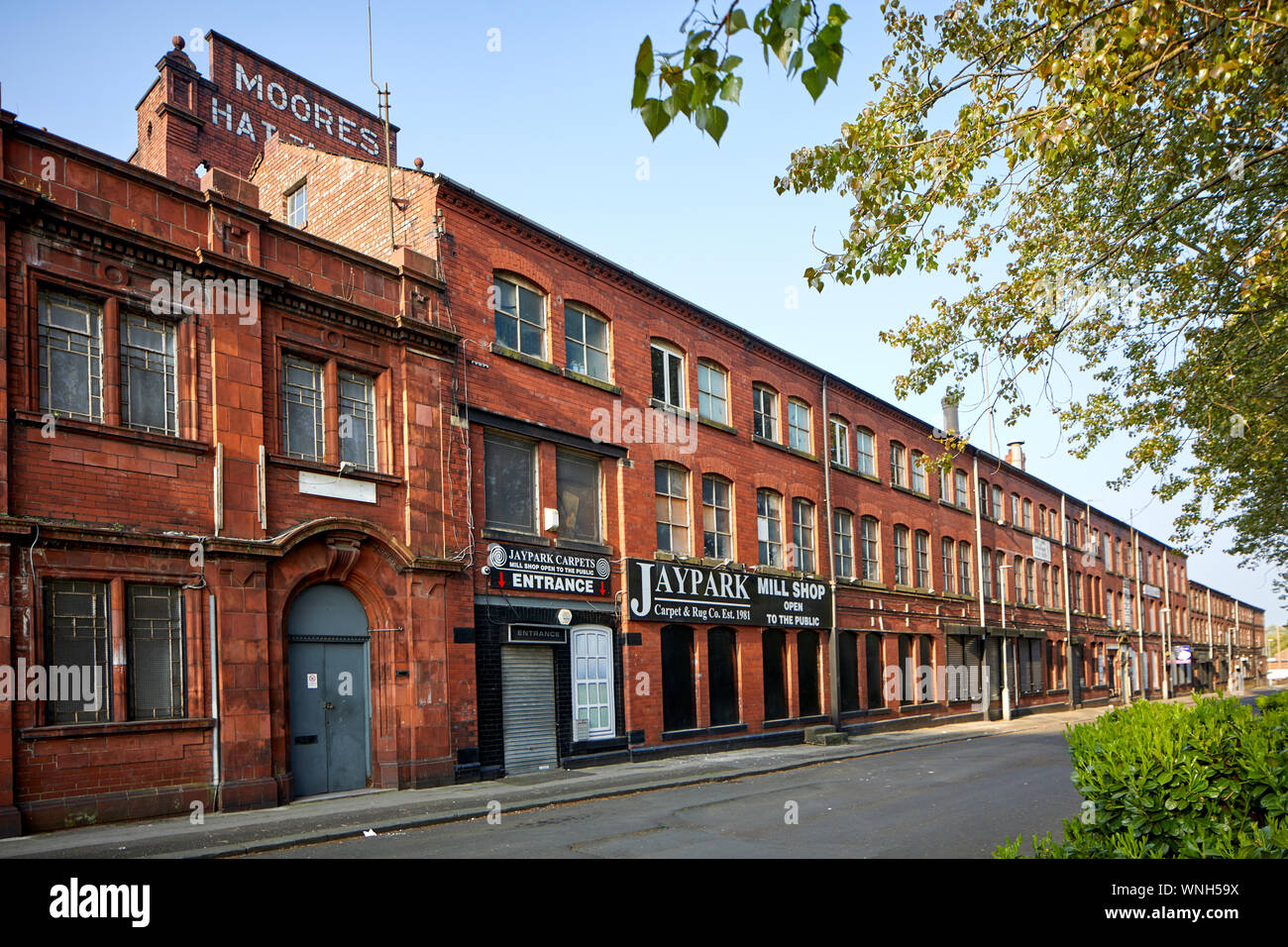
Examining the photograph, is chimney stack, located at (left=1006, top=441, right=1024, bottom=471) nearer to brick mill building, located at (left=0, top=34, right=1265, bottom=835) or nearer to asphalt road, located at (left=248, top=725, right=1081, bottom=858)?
brick mill building, located at (left=0, top=34, right=1265, bottom=835)

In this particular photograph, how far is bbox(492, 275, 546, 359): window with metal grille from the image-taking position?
18.7 m

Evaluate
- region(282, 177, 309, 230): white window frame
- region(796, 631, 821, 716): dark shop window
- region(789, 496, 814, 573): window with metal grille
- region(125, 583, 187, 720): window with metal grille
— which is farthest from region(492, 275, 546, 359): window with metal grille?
region(796, 631, 821, 716): dark shop window

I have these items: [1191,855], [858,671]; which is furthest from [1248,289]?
[858,671]

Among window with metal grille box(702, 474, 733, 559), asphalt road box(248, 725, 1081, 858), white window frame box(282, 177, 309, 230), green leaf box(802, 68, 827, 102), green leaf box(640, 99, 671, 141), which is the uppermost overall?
white window frame box(282, 177, 309, 230)

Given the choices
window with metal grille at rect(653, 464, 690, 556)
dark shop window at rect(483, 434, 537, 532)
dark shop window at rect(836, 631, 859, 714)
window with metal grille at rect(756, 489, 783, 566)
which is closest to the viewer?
dark shop window at rect(483, 434, 537, 532)

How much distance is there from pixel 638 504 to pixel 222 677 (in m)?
10.3

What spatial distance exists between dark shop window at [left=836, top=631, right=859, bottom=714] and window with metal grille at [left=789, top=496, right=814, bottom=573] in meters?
2.58

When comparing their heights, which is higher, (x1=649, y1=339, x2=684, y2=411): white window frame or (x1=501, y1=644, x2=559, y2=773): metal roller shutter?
(x1=649, y1=339, x2=684, y2=411): white window frame

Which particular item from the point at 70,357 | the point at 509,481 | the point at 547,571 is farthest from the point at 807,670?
the point at 70,357

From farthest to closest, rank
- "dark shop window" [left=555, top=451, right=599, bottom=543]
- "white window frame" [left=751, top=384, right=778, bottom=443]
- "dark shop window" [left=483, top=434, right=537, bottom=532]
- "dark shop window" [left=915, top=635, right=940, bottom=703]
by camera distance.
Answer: "dark shop window" [left=915, top=635, right=940, bottom=703], "white window frame" [left=751, top=384, right=778, bottom=443], "dark shop window" [left=555, top=451, right=599, bottom=543], "dark shop window" [left=483, top=434, right=537, bottom=532]

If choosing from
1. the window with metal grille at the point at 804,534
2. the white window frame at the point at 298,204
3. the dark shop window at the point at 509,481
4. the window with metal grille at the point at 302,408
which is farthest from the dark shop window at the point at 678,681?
the white window frame at the point at 298,204

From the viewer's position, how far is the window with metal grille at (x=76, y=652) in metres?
11.6

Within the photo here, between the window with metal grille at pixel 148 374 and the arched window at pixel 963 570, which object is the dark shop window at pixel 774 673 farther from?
the window with metal grille at pixel 148 374

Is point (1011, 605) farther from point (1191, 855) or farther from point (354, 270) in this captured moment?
point (1191, 855)
